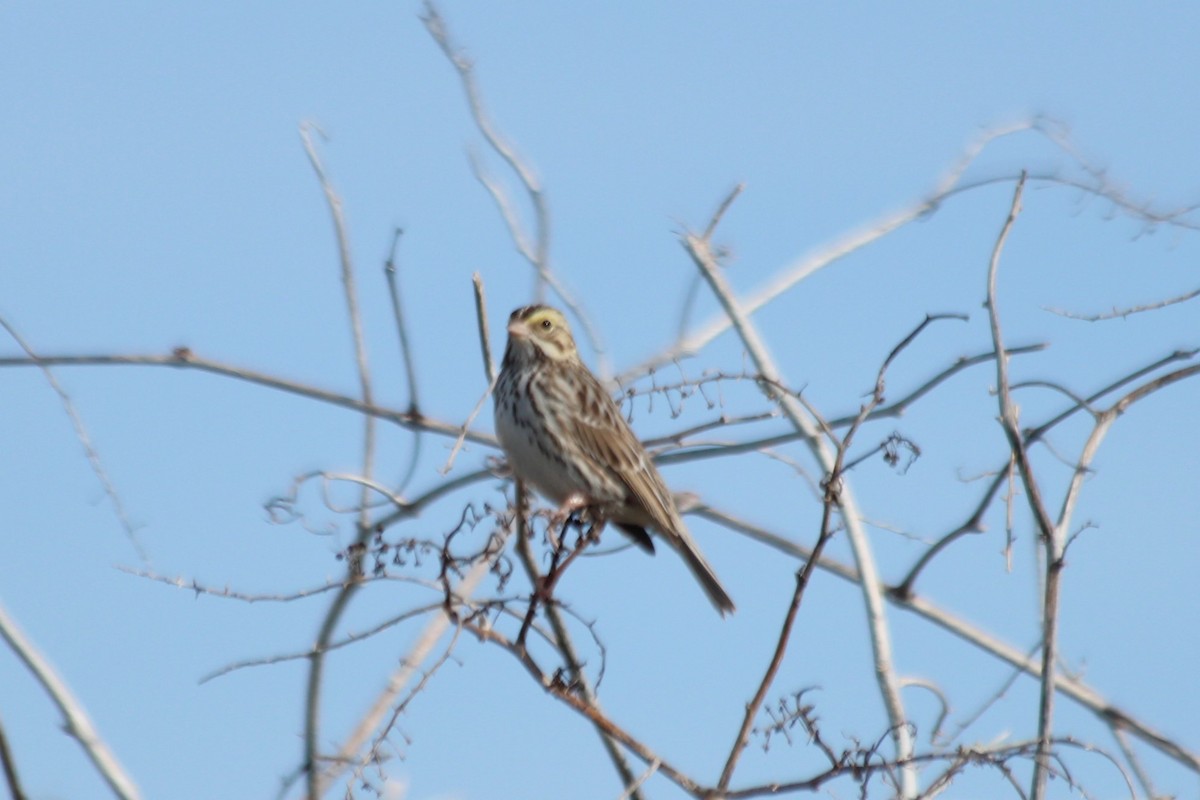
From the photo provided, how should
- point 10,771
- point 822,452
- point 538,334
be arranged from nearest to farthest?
1. point 10,771
2. point 822,452
3. point 538,334

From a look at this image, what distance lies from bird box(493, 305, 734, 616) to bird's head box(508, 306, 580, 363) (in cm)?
19

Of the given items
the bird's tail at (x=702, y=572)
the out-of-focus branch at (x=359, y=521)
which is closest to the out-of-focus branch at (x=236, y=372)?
the out-of-focus branch at (x=359, y=521)

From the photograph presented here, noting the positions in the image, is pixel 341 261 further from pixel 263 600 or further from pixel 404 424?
pixel 263 600

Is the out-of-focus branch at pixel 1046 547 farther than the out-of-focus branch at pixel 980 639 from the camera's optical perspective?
No

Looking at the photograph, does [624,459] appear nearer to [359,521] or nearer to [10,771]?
[359,521]

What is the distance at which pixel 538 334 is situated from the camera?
22.2 ft

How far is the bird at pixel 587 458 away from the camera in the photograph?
6.14 metres

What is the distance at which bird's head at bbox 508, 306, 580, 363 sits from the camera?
22.1 feet

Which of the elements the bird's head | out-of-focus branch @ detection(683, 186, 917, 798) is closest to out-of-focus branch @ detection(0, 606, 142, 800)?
out-of-focus branch @ detection(683, 186, 917, 798)

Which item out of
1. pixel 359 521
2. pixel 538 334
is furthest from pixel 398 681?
pixel 538 334

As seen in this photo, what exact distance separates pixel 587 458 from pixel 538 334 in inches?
27.5

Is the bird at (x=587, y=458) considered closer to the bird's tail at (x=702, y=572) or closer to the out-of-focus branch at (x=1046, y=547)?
the bird's tail at (x=702, y=572)

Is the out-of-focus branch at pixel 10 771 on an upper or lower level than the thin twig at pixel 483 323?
lower

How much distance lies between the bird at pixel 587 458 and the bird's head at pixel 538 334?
0.19 m
